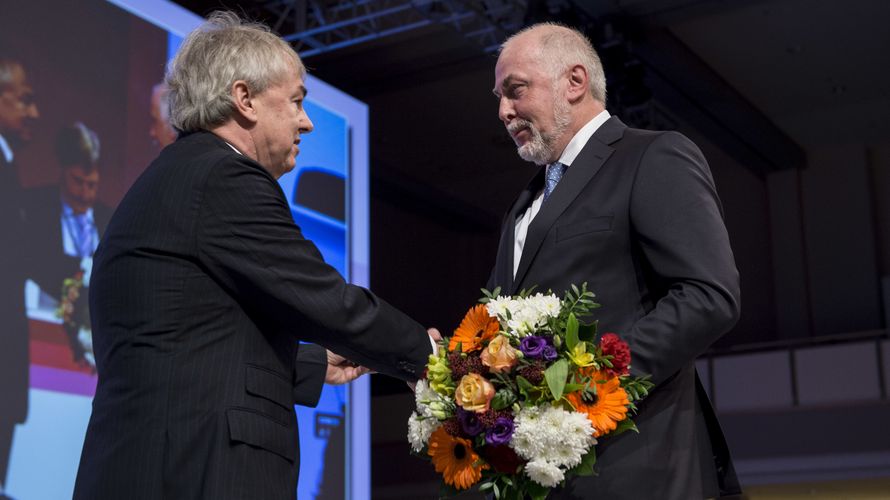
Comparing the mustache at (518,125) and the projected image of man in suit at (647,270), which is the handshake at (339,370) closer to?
the projected image of man in suit at (647,270)

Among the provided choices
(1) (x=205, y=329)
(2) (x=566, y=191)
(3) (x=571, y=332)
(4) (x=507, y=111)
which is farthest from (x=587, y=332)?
(4) (x=507, y=111)

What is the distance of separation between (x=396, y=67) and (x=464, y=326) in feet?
31.8

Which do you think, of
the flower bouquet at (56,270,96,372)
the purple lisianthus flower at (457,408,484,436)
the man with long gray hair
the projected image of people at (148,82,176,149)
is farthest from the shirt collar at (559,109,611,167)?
the projected image of people at (148,82,176,149)

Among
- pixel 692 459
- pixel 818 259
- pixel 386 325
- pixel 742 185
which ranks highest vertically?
pixel 742 185

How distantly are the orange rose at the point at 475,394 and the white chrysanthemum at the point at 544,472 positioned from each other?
12cm

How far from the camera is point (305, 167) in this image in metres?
5.38

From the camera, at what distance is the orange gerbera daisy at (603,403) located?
6.04 feet

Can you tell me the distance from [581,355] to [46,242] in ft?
9.46

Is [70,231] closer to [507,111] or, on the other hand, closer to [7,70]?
[7,70]

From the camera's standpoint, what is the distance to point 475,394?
→ 186 cm

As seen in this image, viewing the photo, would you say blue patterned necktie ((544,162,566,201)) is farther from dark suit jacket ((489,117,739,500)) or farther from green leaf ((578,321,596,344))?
green leaf ((578,321,596,344))

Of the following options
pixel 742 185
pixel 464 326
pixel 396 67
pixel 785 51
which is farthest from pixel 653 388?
pixel 742 185

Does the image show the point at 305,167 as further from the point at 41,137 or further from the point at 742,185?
the point at 742,185

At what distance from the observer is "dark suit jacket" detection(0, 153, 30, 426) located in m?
3.94
